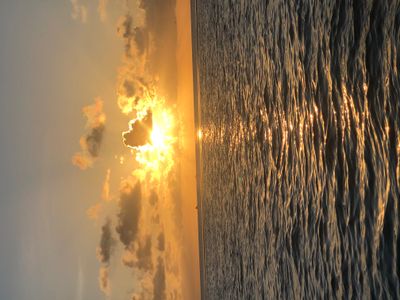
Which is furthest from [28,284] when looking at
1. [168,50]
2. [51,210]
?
[168,50]

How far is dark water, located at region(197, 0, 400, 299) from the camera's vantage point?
0.17 metres

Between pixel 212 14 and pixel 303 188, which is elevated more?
pixel 212 14

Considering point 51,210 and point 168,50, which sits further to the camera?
point 168,50

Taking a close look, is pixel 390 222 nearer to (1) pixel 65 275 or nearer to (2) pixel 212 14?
(2) pixel 212 14

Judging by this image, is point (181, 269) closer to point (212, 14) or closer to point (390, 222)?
point (212, 14)

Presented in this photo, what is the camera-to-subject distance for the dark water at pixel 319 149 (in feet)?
0.55

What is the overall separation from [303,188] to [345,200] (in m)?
0.06

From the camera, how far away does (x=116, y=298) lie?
123cm

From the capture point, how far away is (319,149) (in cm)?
22

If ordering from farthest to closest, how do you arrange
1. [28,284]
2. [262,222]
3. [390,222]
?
[28,284]
[262,222]
[390,222]

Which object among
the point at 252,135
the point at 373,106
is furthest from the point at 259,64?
the point at 373,106

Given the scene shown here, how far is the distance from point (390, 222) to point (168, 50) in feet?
4.00

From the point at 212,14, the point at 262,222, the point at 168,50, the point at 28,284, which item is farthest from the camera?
the point at 168,50

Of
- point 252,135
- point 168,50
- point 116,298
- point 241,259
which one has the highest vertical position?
point 168,50
